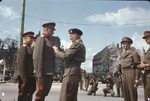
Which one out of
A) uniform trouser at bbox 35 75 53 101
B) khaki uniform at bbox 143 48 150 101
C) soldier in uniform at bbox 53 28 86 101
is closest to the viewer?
uniform trouser at bbox 35 75 53 101

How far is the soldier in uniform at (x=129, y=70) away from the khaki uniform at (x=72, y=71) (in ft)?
5.13

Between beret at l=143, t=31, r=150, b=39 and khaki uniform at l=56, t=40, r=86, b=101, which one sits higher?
beret at l=143, t=31, r=150, b=39

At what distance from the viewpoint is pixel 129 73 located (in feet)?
26.4

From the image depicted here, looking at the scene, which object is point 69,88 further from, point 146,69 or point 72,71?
point 146,69

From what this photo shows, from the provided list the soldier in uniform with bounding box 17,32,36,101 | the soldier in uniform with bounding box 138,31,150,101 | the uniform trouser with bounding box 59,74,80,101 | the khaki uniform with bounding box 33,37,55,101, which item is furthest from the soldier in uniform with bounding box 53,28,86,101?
the soldier in uniform with bounding box 138,31,150,101

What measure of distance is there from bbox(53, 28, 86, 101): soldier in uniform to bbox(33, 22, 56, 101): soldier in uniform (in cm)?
26

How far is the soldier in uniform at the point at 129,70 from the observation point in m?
8.01

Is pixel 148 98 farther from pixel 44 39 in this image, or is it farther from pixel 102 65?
pixel 102 65

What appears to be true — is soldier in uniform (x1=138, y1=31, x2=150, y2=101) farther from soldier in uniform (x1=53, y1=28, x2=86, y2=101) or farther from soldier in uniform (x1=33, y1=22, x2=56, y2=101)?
soldier in uniform (x1=33, y1=22, x2=56, y2=101)

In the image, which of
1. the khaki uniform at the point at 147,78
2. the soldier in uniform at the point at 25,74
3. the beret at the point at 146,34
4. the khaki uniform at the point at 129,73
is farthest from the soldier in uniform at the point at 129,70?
the soldier in uniform at the point at 25,74

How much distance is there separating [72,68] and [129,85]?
1.81 metres

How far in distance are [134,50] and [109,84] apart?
1107 centimetres

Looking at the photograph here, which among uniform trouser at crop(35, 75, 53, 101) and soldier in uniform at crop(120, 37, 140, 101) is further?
soldier in uniform at crop(120, 37, 140, 101)

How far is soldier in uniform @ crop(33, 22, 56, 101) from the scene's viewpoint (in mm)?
6480
